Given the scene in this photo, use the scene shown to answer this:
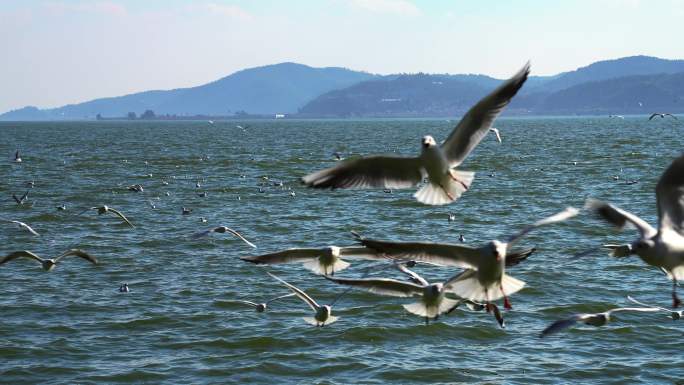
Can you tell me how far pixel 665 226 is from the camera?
34.2 ft

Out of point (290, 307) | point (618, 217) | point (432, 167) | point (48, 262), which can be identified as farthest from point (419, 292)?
point (48, 262)

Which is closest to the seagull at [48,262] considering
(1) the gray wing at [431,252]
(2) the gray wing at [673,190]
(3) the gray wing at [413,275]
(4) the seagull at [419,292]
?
(4) the seagull at [419,292]

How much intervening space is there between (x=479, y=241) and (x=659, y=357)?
10.6 metres

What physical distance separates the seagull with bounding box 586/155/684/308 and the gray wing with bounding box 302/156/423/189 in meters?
2.25

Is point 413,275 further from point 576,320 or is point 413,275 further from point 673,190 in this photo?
point 673,190

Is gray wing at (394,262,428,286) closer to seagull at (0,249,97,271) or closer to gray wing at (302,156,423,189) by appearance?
gray wing at (302,156,423,189)

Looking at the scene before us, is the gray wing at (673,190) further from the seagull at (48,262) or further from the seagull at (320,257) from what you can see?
the seagull at (48,262)

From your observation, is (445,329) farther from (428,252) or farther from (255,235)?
(255,235)

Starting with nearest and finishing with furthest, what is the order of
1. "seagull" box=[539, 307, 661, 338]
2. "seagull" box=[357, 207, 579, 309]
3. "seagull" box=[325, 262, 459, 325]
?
"seagull" box=[357, 207, 579, 309], "seagull" box=[539, 307, 661, 338], "seagull" box=[325, 262, 459, 325]

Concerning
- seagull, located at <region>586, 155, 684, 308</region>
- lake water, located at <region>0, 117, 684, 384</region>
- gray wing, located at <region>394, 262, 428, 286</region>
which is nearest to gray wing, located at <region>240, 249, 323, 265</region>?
gray wing, located at <region>394, 262, 428, 286</region>

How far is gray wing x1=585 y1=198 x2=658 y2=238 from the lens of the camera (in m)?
10.2

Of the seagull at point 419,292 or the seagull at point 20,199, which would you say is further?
the seagull at point 20,199

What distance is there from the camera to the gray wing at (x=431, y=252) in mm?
10203

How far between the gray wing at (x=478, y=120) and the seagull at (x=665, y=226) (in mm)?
1500
